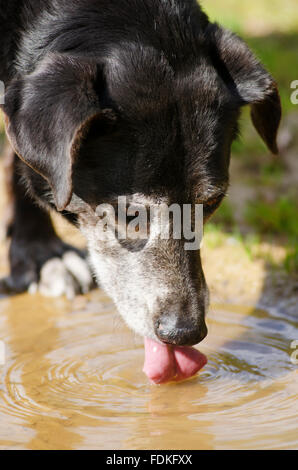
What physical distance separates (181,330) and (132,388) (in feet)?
1.11

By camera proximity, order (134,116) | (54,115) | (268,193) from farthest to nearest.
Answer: (268,193)
(134,116)
(54,115)

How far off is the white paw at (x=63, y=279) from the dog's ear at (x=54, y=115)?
59.5 inches

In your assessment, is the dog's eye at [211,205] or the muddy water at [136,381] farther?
the dog's eye at [211,205]

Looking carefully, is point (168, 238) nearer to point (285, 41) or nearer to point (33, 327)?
point (33, 327)

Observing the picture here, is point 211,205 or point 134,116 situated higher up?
point 134,116

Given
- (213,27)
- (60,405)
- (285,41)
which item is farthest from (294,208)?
(285,41)

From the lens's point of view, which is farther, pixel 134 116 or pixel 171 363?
pixel 171 363

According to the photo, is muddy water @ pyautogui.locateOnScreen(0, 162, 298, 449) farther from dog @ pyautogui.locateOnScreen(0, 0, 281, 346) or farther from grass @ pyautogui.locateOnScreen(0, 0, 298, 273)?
grass @ pyautogui.locateOnScreen(0, 0, 298, 273)

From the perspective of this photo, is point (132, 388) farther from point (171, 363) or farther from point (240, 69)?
point (240, 69)

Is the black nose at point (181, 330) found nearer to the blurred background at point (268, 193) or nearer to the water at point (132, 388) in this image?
the water at point (132, 388)

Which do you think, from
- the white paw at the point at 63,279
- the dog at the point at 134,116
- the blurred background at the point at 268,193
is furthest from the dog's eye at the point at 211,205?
the white paw at the point at 63,279

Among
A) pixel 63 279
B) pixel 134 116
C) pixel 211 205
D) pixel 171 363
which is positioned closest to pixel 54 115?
pixel 134 116

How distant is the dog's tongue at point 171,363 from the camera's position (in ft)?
10.1

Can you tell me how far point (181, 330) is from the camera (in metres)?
2.98
